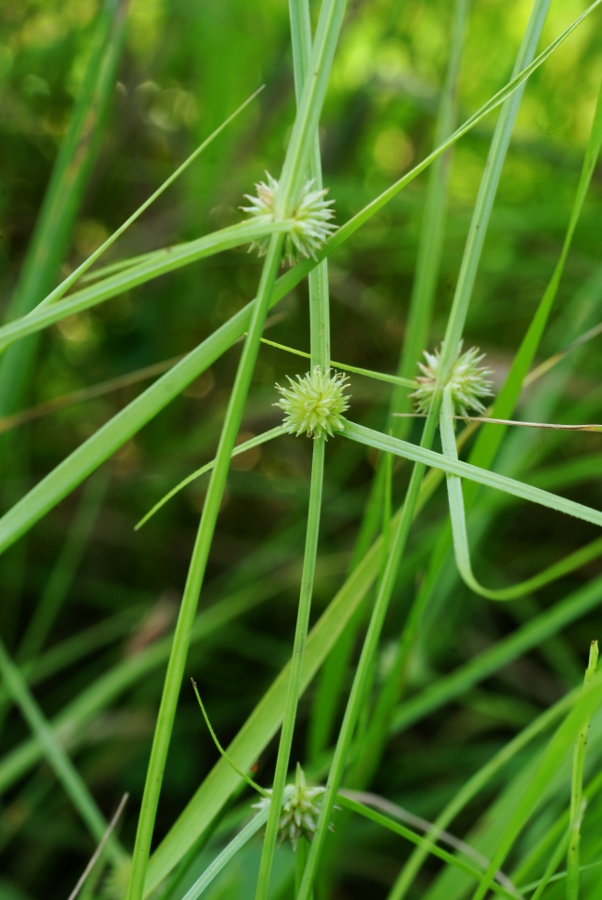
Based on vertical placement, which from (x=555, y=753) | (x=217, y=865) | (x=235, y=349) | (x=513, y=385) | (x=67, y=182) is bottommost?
(x=217, y=865)

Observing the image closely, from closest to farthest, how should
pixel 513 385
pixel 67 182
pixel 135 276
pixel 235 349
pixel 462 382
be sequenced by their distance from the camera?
pixel 135 276, pixel 462 382, pixel 513 385, pixel 67 182, pixel 235 349

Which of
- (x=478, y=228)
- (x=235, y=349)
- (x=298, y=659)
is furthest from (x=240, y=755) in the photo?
(x=235, y=349)

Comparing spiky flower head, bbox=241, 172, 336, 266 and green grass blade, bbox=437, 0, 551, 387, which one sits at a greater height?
green grass blade, bbox=437, 0, 551, 387

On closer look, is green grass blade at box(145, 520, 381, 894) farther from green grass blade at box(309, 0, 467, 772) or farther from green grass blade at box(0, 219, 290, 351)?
green grass blade at box(0, 219, 290, 351)

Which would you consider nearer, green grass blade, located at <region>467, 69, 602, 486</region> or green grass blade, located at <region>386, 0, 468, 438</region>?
green grass blade, located at <region>467, 69, 602, 486</region>

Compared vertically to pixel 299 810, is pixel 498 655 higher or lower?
higher

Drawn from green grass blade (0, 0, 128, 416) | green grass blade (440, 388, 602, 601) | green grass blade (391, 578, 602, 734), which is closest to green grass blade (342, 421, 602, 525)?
green grass blade (440, 388, 602, 601)

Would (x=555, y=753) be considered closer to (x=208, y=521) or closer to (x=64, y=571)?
(x=208, y=521)
